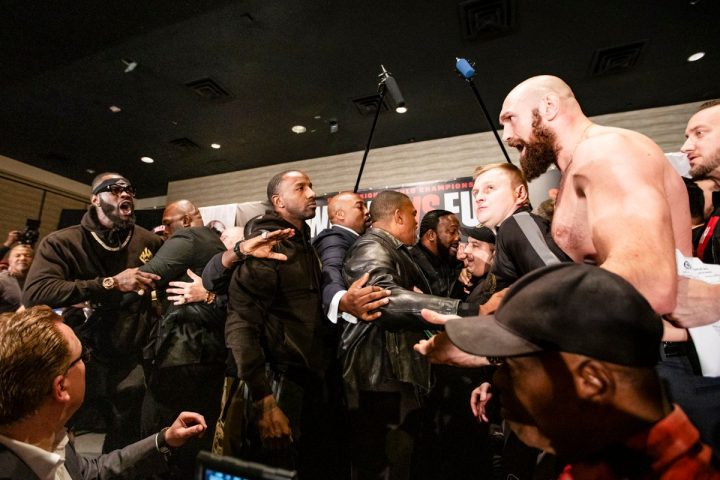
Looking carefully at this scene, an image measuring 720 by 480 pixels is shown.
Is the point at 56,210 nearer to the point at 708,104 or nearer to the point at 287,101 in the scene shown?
the point at 287,101

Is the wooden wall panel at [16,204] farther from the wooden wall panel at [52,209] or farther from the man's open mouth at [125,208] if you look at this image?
the man's open mouth at [125,208]

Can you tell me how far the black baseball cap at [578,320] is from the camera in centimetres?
69

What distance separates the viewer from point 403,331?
231 centimetres

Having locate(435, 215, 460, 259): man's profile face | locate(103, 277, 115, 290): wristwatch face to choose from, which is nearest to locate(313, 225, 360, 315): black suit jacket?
locate(435, 215, 460, 259): man's profile face

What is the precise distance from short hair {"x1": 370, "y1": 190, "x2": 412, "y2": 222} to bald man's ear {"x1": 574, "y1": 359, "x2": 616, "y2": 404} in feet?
6.94

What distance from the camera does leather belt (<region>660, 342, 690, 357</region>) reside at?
1.21 metres

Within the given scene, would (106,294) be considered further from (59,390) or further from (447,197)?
(447,197)

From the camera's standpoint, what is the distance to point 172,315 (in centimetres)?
266

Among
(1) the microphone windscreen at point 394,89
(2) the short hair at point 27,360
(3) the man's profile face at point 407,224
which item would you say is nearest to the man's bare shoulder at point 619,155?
(3) the man's profile face at point 407,224

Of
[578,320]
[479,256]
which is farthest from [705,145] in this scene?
[578,320]

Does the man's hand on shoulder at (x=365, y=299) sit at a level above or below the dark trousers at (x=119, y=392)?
above

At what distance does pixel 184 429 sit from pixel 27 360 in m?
0.64

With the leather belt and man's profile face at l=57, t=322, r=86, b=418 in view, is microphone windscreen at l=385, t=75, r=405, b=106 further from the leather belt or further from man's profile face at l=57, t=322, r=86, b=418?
man's profile face at l=57, t=322, r=86, b=418

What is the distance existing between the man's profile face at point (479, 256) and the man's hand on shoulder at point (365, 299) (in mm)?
1550
